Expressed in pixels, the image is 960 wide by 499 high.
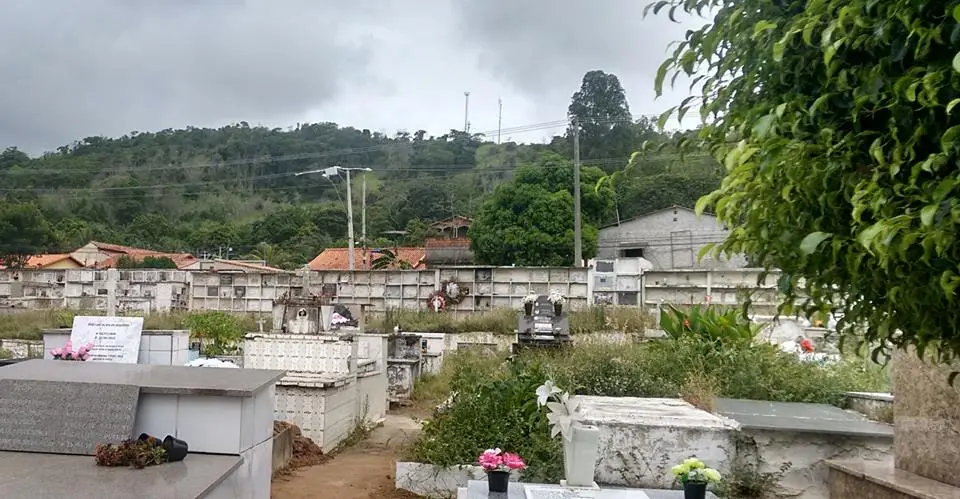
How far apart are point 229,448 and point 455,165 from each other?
58.4m

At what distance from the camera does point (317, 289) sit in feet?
69.1

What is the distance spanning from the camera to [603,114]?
152 feet

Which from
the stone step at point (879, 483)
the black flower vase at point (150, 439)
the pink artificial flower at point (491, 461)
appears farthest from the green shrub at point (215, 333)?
the stone step at point (879, 483)

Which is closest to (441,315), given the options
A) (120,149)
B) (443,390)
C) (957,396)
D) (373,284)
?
(373,284)

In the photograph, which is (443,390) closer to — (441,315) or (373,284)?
(441,315)

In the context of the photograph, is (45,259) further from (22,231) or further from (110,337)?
(110,337)

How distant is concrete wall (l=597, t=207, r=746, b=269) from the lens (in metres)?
31.8

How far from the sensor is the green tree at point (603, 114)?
150 ft

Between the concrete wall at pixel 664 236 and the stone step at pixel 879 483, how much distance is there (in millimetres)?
27026

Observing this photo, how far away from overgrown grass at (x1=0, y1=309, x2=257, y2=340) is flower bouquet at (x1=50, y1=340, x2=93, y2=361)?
7631mm

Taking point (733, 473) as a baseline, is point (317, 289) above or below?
above

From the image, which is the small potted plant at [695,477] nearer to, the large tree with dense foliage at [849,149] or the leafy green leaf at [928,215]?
the large tree with dense foliage at [849,149]

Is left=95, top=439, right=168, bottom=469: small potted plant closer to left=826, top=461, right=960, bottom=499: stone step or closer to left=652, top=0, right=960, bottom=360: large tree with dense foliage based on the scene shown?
left=652, top=0, right=960, bottom=360: large tree with dense foliage

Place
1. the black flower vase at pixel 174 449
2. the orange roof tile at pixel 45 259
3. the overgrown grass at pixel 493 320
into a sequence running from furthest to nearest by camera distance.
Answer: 1. the orange roof tile at pixel 45 259
2. the overgrown grass at pixel 493 320
3. the black flower vase at pixel 174 449
